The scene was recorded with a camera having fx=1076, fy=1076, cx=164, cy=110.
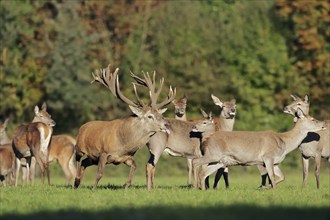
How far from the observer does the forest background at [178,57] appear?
35000 mm

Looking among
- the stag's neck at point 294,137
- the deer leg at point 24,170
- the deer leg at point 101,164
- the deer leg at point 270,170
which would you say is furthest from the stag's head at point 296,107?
the deer leg at point 24,170

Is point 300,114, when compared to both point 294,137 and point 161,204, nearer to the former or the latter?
point 294,137

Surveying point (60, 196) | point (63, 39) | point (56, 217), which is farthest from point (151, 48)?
point (56, 217)

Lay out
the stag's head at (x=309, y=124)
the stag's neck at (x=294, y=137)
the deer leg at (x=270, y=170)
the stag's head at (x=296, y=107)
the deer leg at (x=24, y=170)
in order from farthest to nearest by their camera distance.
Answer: the deer leg at (x=24, y=170), the stag's head at (x=296, y=107), the stag's head at (x=309, y=124), the stag's neck at (x=294, y=137), the deer leg at (x=270, y=170)

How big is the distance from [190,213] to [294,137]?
641 cm

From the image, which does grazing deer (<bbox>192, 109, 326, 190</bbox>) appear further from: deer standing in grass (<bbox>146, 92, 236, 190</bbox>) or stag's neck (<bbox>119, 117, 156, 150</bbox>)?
deer standing in grass (<bbox>146, 92, 236, 190</bbox>)

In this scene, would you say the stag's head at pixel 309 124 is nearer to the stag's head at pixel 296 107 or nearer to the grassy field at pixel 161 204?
the stag's head at pixel 296 107

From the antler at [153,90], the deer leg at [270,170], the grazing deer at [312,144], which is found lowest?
the deer leg at [270,170]

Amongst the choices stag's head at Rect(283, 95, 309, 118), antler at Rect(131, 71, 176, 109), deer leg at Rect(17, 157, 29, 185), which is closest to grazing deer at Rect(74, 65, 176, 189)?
antler at Rect(131, 71, 176, 109)

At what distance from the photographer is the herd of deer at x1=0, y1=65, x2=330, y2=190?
59.1ft

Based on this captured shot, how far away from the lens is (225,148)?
18031 mm

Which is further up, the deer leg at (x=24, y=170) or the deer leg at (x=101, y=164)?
the deer leg at (x=101, y=164)

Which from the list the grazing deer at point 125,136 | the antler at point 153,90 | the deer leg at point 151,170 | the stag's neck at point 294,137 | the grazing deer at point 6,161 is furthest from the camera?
the grazing deer at point 6,161

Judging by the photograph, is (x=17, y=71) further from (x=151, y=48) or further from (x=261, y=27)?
(x=261, y=27)
